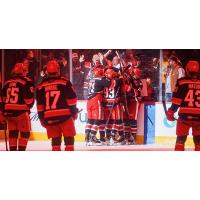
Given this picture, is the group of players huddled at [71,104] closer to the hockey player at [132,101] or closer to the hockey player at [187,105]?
the hockey player at [132,101]

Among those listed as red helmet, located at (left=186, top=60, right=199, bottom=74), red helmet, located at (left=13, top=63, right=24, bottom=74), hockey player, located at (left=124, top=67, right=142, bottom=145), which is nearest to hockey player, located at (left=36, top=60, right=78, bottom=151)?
red helmet, located at (left=13, top=63, right=24, bottom=74)

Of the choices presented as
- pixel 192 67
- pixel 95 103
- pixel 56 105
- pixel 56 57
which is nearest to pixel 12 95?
pixel 56 105

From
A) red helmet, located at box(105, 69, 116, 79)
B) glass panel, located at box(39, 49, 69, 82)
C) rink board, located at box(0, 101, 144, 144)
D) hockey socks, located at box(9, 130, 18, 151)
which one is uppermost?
glass panel, located at box(39, 49, 69, 82)

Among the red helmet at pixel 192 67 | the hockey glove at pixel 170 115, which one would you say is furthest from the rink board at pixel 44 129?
the red helmet at pixel 192 67

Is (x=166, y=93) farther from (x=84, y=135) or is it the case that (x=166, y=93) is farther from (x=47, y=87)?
(x=47, y=87)

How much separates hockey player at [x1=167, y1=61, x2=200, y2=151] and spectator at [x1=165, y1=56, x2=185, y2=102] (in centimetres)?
4

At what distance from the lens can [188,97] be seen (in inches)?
133

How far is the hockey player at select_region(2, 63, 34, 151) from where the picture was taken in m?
3.35

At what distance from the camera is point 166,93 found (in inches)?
134

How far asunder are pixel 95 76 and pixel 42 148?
2.73ft

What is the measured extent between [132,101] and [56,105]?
71 centimetres

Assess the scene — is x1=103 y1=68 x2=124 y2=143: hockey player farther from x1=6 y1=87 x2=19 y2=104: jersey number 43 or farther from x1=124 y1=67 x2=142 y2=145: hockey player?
x1=6 y1=87 x2=19 y2=104: jersey number 43
